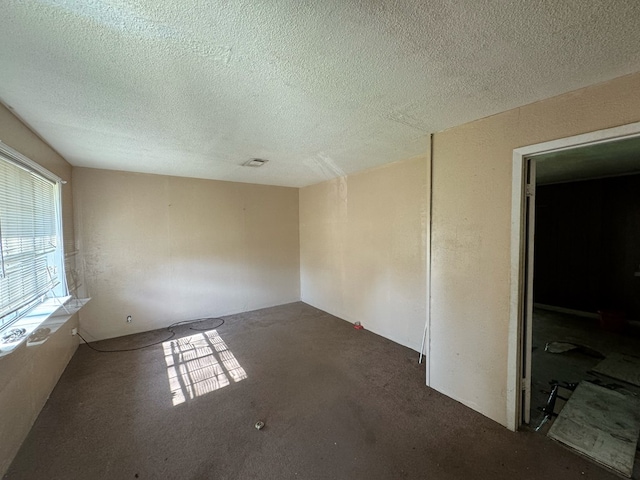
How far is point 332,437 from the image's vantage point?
1826 millimetres

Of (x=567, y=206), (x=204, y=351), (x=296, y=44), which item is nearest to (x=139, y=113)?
(x=296, y=44)

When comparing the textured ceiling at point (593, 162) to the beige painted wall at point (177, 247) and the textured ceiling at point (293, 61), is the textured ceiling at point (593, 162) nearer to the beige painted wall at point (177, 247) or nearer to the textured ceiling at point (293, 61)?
the textured ceiling at point (293, 61)

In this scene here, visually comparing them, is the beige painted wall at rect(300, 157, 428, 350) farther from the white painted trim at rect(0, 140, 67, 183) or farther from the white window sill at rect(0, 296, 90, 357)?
the white painted trim at rect(0, 140, 67, 183)

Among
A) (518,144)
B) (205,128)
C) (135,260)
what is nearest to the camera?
(518,144)

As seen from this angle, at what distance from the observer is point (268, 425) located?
194 centimetres

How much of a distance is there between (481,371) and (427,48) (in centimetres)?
231

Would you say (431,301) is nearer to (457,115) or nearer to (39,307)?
(457,115)

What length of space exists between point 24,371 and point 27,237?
42.3 inches

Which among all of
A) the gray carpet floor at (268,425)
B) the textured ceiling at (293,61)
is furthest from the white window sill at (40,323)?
the textured ceiling at (293,61)

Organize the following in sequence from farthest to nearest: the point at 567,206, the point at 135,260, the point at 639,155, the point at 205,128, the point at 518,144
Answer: the point at 567,206, the point at 135,260, the point at 639,155, the point at 205,128, the point at 518,144

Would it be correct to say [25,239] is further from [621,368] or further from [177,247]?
[621,368]

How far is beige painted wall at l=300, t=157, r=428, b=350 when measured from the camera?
10.3ft

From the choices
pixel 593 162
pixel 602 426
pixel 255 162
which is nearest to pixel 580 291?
pixel 593 162

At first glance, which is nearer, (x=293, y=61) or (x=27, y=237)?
(x=293, y=61)
